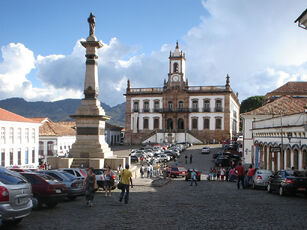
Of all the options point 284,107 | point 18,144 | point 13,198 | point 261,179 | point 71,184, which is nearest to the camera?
point 13,198

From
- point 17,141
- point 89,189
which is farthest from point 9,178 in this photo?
point 17,141

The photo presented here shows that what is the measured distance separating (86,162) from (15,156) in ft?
67.8

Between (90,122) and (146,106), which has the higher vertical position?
(146,106)

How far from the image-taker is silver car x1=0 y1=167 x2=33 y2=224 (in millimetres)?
8727

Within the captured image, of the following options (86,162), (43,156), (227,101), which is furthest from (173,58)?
(86,162)

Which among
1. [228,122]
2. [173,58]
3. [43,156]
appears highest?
[173,58]

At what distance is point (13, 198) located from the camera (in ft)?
29.5

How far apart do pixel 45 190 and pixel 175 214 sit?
163 inches

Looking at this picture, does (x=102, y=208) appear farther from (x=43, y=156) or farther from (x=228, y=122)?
(x=228, y=122)

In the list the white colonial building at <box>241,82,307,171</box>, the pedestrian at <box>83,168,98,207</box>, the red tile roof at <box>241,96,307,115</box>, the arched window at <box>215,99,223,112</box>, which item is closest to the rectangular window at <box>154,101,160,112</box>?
the arched window at <box>215,99,223,112</box>

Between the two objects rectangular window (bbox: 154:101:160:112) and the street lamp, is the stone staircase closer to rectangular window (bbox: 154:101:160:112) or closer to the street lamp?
the street lamp

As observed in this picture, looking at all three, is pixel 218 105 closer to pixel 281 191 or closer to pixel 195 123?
pixel 195 123

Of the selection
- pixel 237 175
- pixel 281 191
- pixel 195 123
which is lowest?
pixel 237 175

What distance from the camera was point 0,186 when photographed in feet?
28.7
